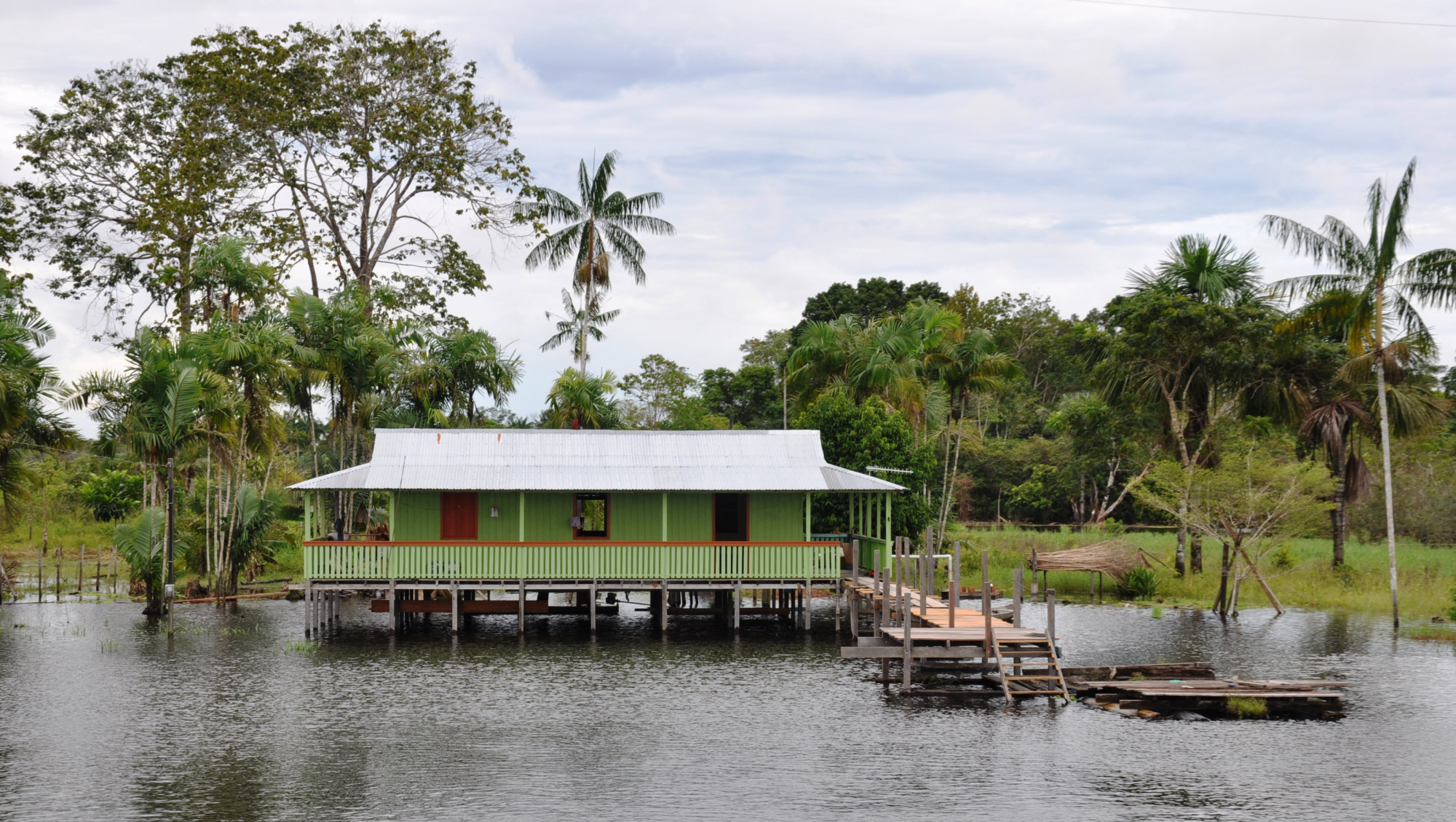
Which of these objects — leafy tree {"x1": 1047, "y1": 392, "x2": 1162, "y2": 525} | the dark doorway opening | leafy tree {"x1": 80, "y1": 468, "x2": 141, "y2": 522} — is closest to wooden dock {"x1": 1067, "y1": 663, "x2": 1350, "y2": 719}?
the dark doorway opening

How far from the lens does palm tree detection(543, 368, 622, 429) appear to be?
40.0 metres

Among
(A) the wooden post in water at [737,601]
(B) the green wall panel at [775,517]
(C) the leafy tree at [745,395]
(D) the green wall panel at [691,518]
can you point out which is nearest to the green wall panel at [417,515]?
(D) the green wall panel at [691,518]

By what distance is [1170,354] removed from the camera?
40438 mm

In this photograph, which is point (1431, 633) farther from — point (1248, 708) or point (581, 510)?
point (581, 510)

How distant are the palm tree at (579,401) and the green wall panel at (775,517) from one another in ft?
36.6

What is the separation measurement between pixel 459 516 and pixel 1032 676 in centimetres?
1467

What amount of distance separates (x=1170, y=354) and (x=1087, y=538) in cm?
802

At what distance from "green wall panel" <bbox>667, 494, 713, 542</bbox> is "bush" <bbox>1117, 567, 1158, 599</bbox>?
14531 mm

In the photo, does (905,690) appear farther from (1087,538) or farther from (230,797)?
(1087,538)

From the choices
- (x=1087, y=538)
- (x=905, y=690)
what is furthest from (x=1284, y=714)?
(x=1087, y=538)

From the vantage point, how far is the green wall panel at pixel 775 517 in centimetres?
3044

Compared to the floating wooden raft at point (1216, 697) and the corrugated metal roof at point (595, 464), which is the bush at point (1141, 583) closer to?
the corrugated metal roof at point (595, 464)

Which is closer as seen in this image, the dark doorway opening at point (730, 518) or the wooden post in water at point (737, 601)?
the wooden post in water at point (737, 601)

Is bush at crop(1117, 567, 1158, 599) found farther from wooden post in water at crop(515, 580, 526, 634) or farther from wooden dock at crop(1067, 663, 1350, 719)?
wooden post in water at crop(515, 580, 526, 634)
